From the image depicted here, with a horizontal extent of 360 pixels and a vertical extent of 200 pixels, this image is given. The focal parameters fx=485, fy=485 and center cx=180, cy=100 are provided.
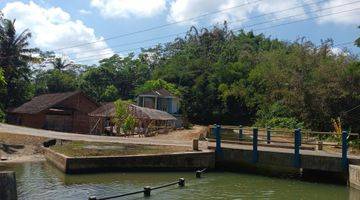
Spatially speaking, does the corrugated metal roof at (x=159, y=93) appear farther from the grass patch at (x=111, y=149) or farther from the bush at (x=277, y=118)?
the grass patch at (x=111, y=149)

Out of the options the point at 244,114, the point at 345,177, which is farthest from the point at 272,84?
the point at 345,177

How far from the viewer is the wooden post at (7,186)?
22.6ft

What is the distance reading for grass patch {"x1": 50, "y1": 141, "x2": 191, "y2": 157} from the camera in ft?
90.3

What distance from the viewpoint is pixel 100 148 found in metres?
30.0

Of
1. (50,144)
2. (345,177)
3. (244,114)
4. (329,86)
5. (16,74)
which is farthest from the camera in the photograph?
A: (244,114)

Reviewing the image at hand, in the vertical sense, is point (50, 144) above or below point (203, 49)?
below

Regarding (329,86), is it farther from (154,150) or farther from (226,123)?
(226,123)

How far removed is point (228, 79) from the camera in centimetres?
7469

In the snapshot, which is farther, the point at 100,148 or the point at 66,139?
the point at 66,139

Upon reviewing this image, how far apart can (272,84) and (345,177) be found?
3133cm

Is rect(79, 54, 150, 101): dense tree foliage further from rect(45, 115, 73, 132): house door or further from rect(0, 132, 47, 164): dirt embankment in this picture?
rect(0, 132, 47, 164): dirt embankment

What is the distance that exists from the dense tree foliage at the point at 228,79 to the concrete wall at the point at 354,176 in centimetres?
1061

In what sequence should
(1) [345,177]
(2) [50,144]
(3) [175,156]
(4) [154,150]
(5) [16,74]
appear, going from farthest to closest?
(5) [16,74], (2) [50,144], (4) [154,150], (3) [175,156], (1) [345,177]

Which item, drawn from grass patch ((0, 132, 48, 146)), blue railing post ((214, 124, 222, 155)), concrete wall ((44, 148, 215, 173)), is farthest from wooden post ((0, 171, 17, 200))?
grass patch ((0, 132, 48, 146))
